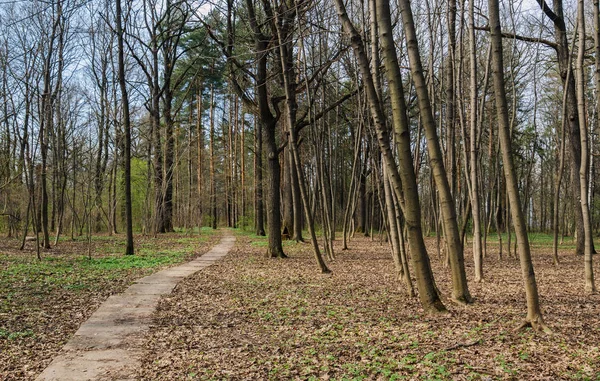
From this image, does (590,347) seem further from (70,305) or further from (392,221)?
(70,305)

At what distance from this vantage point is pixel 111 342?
16.3 feet

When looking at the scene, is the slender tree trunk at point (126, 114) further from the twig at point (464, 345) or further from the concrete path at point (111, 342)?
the twig at point (464, 345)

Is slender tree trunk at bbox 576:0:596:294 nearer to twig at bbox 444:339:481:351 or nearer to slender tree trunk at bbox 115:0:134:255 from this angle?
twig at bbox 444:339:481:351

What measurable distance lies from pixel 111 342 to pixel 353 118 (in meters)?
17.1

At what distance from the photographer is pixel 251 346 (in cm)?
474

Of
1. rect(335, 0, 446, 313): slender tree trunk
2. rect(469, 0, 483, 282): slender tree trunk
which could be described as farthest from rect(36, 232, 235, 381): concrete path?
rect(469, 0, 483, 282): slender tree trunk

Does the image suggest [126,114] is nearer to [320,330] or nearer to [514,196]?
[320,330]

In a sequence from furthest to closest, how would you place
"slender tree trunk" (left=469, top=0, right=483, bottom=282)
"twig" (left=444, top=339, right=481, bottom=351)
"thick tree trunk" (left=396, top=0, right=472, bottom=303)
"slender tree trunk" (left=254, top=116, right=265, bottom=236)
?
"slender tree trunk" (left=254, top=116, right=265, bottom=236) → "slender tree trunk" (left=469, top=0, right=483, bottom=282) → "thick tree trunk" (left=396, top=0, right=472, bottom=303) → "twig" (left=444, top=339, right=481, bottom=351)

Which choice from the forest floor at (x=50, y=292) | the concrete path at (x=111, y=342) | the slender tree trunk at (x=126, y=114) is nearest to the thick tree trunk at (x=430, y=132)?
the concrete path at (x=111, y=342)

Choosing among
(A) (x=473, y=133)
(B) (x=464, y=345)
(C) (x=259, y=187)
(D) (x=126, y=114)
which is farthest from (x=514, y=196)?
(C) (x=259, y=187)

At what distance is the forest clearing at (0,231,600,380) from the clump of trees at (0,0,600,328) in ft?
1.81

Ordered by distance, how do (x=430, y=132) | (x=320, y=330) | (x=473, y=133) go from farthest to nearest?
(x=473, y=133), (x=430, y=132), (x=320, y=330)

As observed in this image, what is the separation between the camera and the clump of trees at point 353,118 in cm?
567

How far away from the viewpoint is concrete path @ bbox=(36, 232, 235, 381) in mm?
4023
